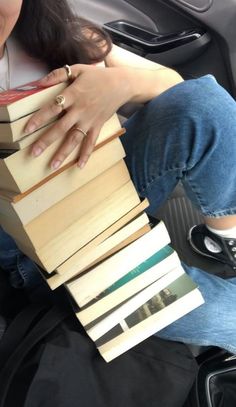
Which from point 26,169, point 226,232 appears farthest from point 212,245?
point 26,169

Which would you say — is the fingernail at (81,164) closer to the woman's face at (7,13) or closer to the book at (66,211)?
the book at (66,211)

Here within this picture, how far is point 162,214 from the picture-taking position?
3.58 ft

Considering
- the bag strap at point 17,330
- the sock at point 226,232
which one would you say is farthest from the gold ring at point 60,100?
the sock at point 226,232

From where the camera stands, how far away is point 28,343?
61 centimetres

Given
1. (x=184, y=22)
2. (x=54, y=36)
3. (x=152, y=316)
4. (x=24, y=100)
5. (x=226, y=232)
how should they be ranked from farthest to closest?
(x=184, y=22)
(x=226, y=232)
(x=54, y=36)
(x=152, y=316)
(x=24, y=100)

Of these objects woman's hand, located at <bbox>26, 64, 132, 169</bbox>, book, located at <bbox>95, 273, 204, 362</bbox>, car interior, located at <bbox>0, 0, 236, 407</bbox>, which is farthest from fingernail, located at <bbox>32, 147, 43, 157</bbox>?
car interior, located at <bbox>0, 0, 236, 407</bbox>

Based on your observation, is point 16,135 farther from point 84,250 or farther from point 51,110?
point 84,250

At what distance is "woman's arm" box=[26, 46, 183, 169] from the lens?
1.73 feet

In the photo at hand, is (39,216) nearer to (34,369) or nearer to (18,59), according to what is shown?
(34,369)

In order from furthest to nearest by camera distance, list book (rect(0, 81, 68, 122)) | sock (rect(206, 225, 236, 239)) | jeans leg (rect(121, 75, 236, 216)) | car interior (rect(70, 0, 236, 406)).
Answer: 1. car interior (rect(70, 0, 236, 406))
2. sock (rect(206, 225, 236, 239))
3. jeans leg (rect(121, 75, 236, 216))
4. book (rect(0, 81, 68, 122))

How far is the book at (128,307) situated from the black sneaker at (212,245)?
0.26 metres

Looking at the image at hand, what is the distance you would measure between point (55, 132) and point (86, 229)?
16cm

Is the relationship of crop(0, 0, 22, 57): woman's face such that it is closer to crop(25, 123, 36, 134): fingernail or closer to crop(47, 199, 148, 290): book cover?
crop(25, 123, 36, 134): fingernail

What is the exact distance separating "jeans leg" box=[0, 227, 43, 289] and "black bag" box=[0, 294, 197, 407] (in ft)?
0.37
